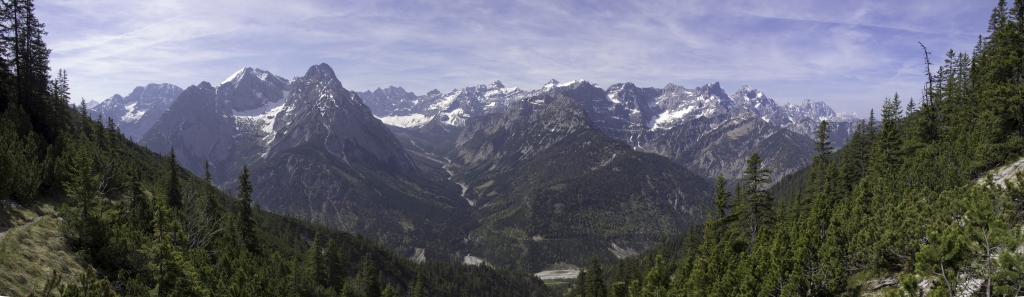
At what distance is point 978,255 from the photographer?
2122 centimetres

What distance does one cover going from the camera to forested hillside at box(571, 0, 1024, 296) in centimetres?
2139

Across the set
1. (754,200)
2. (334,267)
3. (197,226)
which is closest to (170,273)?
(197,226)

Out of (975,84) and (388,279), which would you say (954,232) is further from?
(388,279)

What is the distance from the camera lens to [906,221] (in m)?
28.7

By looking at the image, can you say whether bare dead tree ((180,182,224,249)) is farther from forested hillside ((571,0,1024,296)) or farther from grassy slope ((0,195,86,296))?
forested hillside ((571,0,1024,296))

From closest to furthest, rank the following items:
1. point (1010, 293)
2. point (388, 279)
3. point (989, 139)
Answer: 1. point (1010, 293)
2. point (989, 139)
3. point (388, 279)

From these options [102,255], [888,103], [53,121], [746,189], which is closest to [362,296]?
[53,121]

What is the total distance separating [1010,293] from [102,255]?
52.3 m

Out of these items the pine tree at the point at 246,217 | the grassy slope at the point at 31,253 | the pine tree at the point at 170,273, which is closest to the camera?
the grassy slope at the point at 31,253

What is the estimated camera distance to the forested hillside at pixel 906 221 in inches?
842

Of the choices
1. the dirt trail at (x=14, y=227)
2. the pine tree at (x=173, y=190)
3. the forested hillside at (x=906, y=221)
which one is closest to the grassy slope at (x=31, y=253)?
the dirt trail at (x=14, y=227)

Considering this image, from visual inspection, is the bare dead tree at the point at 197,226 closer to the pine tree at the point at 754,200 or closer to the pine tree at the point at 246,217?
the pine tree at the point at 246,217

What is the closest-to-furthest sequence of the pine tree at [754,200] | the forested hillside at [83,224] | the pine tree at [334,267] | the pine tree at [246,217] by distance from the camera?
the forested hillside at [83,224]
the pine tree at [754,200]
the pine tree at [246,217]
the pine tree at [334,267]

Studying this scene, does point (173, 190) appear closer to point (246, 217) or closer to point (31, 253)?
point (246, 217)
